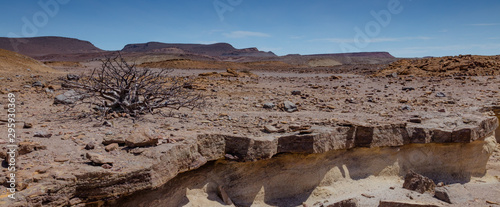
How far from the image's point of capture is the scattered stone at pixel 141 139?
303 centimetres

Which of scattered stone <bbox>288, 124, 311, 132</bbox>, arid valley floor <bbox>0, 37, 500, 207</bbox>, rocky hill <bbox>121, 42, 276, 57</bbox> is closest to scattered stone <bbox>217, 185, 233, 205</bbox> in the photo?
arid valley floor <bbox>0, 37, 500, 207</bbox>

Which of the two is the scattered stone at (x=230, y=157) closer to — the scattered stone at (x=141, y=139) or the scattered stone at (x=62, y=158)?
the scattered stone at (x=141, y=139)

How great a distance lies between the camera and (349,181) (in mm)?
4426

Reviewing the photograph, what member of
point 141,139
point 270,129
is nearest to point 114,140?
point 141,139

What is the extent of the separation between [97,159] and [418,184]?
389 cm

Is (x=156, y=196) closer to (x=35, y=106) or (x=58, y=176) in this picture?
(x=58, y=176)

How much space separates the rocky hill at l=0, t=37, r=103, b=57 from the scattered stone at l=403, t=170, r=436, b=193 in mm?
82001

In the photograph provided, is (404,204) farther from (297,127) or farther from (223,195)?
(223,195)

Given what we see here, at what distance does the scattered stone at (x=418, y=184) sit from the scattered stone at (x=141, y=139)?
132 inches

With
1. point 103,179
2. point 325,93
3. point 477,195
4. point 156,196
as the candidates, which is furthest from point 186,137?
point 325,93

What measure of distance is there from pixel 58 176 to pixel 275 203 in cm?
242

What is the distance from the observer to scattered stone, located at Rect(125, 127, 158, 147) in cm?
303

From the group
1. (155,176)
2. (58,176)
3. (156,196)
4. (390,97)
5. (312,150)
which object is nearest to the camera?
(58,176)

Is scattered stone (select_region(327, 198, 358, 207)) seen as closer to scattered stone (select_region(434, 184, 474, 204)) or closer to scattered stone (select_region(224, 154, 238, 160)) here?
scattered stone (select_region(434, 184, 474, 204))
